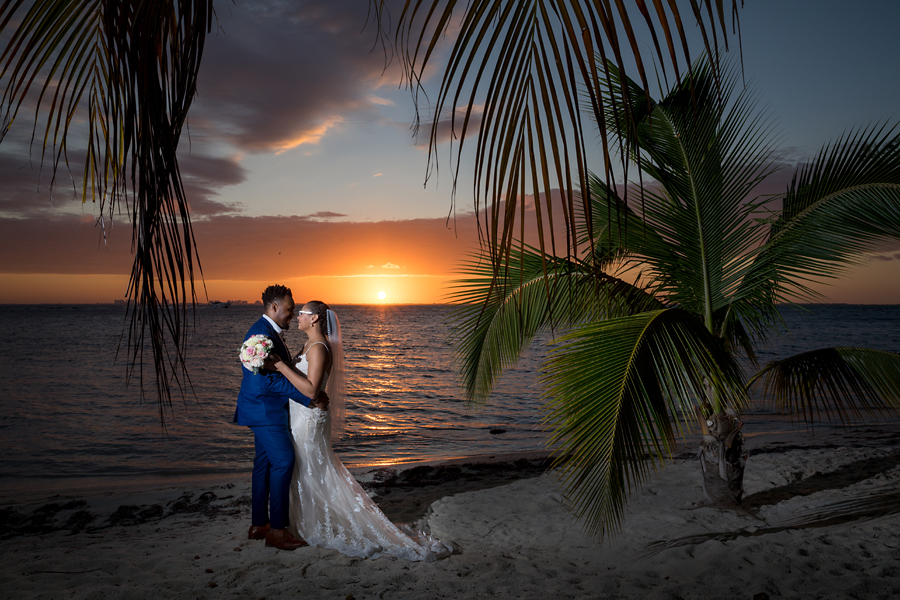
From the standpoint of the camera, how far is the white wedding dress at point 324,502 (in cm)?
478

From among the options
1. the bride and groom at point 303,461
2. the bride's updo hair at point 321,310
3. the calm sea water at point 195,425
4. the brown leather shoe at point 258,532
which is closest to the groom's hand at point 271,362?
the bride and groom at point 303,461

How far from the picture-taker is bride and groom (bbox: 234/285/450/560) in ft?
15.4

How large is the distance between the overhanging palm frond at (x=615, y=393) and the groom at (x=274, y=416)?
2.54m

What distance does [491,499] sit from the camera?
6.47 m

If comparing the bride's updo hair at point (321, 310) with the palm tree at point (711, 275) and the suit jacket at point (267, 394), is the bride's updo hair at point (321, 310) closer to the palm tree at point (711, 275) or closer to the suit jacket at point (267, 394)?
the suit jacket at point (267, 394)

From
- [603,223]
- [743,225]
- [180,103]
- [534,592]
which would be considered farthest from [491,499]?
[180,103]

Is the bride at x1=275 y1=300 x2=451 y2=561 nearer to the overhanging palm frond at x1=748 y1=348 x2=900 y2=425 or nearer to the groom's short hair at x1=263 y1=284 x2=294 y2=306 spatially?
the groom's short hair at x1=263 y1=284 x2=294 y2=306

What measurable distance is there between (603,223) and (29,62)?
4919 mm

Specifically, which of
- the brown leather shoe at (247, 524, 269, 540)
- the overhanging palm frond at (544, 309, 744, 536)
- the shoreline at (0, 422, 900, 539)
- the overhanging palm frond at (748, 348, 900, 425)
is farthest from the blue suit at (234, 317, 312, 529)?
the overhanging palm frond at (748, 348, 900, 425)

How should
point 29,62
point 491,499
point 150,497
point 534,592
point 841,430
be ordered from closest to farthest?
point 29,62 → point 534,592 → point 491,499 → point 150,497 → point 841,430

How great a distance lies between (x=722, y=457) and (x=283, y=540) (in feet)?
15.0

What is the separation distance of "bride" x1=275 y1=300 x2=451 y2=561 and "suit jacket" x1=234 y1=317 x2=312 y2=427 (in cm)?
13

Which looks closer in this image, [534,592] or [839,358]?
[534,592]

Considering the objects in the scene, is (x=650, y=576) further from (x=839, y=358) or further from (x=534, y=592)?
(x=839, y=358)
